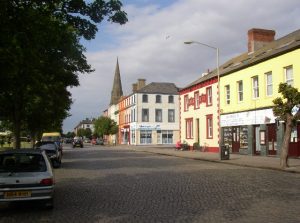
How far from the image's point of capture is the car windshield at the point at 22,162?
35.4ft

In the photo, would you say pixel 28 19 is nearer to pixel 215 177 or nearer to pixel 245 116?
pixel 215 177

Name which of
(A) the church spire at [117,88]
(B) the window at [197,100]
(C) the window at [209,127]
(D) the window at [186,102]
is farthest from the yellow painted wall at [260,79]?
(A) the church spire at [117,88]

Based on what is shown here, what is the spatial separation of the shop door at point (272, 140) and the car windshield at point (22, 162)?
2347 cm

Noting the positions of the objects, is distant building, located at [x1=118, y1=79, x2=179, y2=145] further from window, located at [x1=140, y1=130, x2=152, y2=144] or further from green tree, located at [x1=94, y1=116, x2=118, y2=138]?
green tree, located at [x1=94, y1=116, x2=118, y2=138]

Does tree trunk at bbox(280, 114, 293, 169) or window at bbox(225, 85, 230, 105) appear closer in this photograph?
tree trunk at bbox(280, 114, 293, 169)

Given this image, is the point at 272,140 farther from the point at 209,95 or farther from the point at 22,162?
the point at 22,162

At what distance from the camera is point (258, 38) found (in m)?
41.7

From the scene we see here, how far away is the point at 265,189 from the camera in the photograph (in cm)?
1446

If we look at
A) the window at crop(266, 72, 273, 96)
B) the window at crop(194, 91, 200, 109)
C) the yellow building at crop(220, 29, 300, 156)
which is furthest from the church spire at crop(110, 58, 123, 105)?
the window at crop(266, 72, 273, 96)

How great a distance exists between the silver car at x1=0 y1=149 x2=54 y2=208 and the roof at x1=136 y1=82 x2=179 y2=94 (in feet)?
243

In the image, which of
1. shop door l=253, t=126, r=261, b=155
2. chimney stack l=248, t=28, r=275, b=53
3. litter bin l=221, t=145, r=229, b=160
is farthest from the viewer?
chimney stack l=248, t=28, r=275, b=53

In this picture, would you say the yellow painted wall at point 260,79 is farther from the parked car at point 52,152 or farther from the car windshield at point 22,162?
the car windshield at point 22,162

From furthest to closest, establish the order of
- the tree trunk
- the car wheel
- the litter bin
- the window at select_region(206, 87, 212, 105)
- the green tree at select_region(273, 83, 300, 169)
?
the window at select_region(206, 87, 212, 105) < the litter bin < the tree trunk < the green tree at select_region(273, 83, 300, 169) < the car wheel

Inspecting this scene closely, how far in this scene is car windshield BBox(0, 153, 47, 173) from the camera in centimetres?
1080
